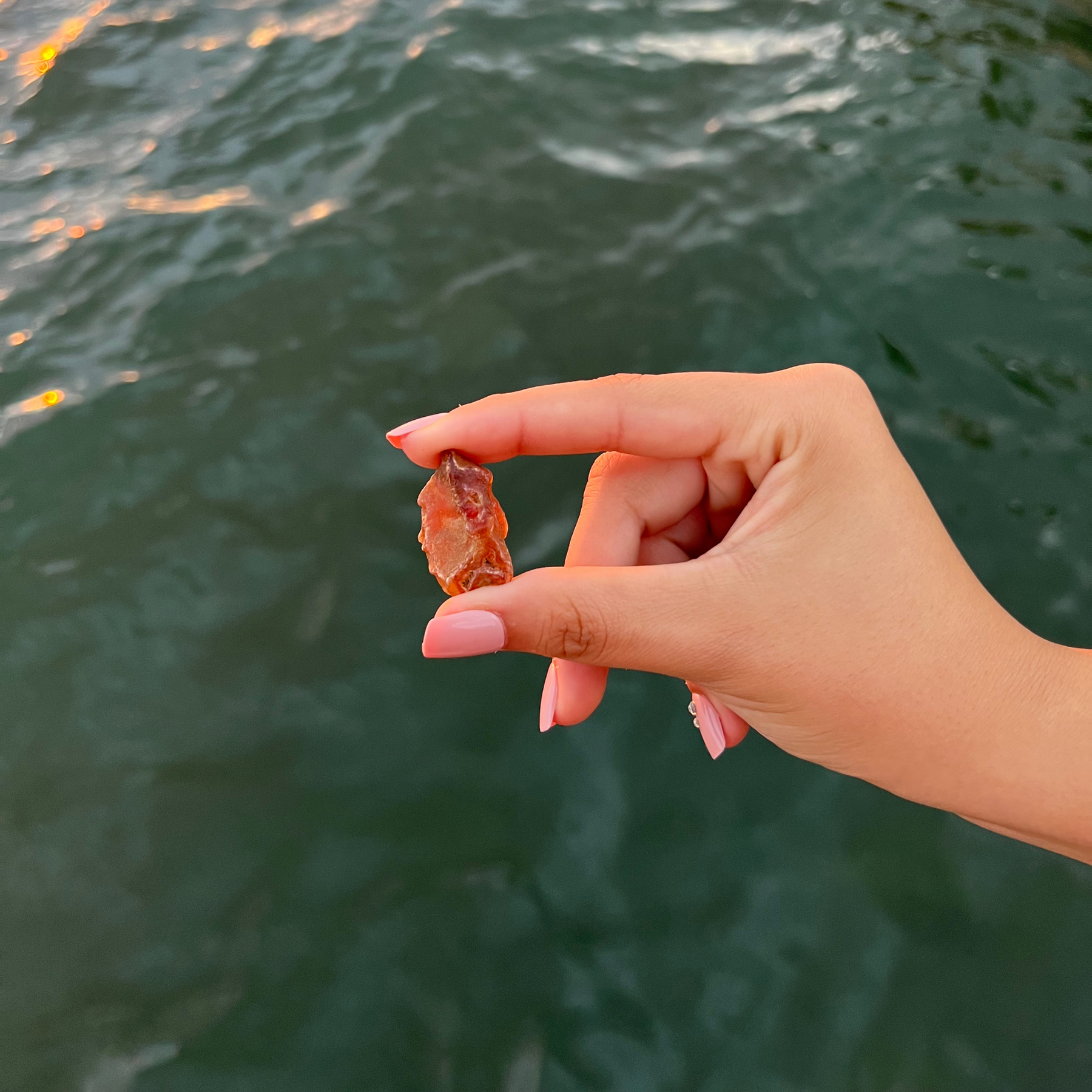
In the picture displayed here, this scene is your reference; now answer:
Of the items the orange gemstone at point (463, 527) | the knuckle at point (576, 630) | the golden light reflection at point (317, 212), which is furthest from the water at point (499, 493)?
the knuckle at point (576, 630)

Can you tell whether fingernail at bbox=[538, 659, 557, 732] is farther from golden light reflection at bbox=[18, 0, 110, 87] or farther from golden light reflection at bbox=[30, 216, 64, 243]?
golden light reflection at bbox=[18, 0, 110, 87]

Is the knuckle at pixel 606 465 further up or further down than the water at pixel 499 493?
further up

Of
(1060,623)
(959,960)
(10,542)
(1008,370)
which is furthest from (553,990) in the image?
(1008,370)

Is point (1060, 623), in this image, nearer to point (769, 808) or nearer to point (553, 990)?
point (769, 808)

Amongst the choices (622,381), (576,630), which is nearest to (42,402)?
(622,381)

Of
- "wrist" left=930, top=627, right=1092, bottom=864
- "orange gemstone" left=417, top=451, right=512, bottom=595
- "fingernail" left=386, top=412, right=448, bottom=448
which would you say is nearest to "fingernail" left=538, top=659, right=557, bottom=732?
"orange gemstone" left=417, top=451, right=512, bottom=595

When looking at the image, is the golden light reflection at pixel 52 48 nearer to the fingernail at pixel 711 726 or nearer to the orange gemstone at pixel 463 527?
the orange gemstone at pixel 463 527
